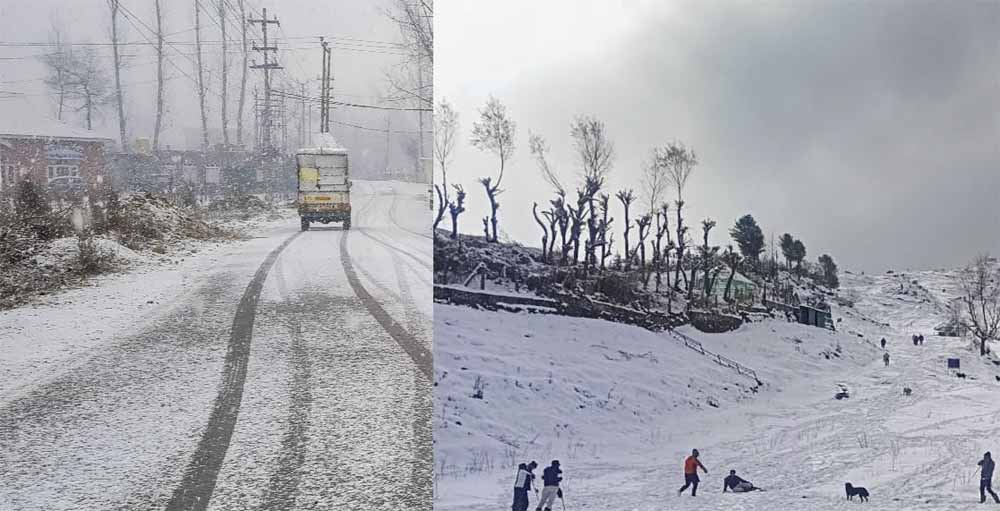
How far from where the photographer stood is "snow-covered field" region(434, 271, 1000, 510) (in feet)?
7.37

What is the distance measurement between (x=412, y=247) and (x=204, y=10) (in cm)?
93

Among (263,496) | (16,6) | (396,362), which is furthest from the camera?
(396,362)

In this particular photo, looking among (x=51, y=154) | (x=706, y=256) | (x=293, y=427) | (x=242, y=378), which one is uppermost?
(x=51, y=154)

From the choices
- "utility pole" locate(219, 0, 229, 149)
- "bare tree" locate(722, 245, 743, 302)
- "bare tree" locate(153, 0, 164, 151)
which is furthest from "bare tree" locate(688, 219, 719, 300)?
"bare tree" locate(153, 0, 164, 151)

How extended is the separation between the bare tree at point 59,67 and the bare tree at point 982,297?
8.83 feet

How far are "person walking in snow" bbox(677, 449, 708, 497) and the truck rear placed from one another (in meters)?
1.26

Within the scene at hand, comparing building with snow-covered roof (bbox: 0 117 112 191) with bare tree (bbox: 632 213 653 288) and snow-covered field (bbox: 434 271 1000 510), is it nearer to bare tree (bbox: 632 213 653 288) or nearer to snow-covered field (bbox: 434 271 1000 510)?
snow-covered field (bbox: 434 271 1000 510)

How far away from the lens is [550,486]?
→ 7.36 feet

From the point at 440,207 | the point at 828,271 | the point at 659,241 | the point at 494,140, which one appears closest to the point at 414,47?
the point at 494,140

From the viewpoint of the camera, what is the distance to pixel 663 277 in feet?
7.62

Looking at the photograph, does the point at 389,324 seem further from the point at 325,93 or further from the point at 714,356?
the point at 714,356

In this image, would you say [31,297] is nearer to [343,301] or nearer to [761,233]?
[343,301]

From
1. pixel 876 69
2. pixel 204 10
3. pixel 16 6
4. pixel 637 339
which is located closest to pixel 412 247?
pixel 637 339

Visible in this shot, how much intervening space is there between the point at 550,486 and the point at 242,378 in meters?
0.93
